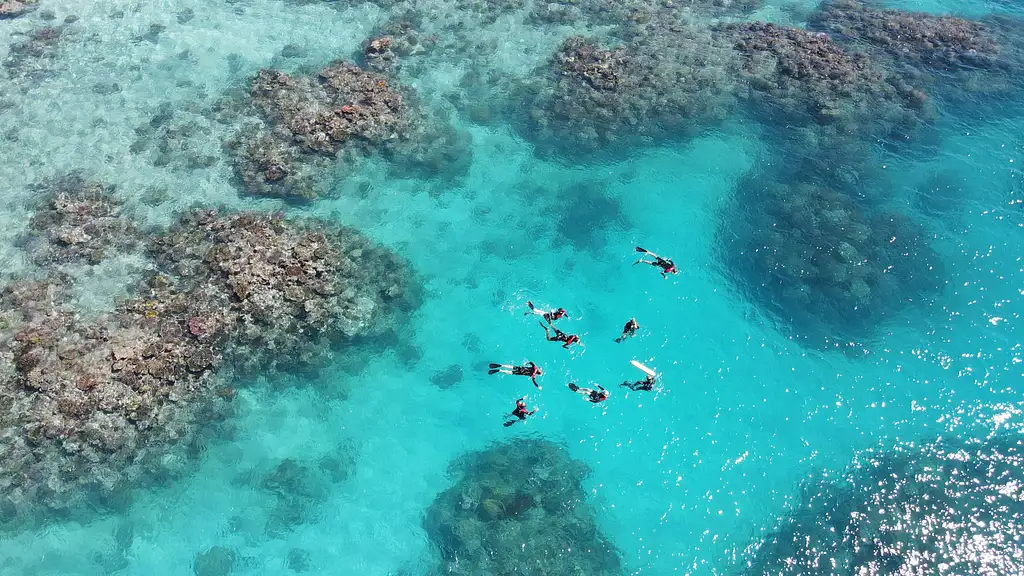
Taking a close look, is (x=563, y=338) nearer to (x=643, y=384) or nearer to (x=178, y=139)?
(x=643, y=384)

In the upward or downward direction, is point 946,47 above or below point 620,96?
above

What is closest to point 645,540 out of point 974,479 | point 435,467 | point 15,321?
point 435,467

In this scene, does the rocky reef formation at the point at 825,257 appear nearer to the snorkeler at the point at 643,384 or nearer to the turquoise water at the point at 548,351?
the turquoise water at the point at 548,351

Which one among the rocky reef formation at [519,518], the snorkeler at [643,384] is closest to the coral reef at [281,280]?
the rocky reef formation at [519,518]

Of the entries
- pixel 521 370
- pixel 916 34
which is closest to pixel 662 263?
pixel 521 370

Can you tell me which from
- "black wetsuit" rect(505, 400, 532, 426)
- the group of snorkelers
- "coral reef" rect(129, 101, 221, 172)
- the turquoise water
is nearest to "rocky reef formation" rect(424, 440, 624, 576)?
the turquoise water

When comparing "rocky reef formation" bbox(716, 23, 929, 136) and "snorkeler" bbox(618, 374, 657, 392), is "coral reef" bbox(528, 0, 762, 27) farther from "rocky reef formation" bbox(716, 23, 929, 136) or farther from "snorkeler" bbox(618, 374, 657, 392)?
"snorkeler" bbox(618, 374, 657, 392)
